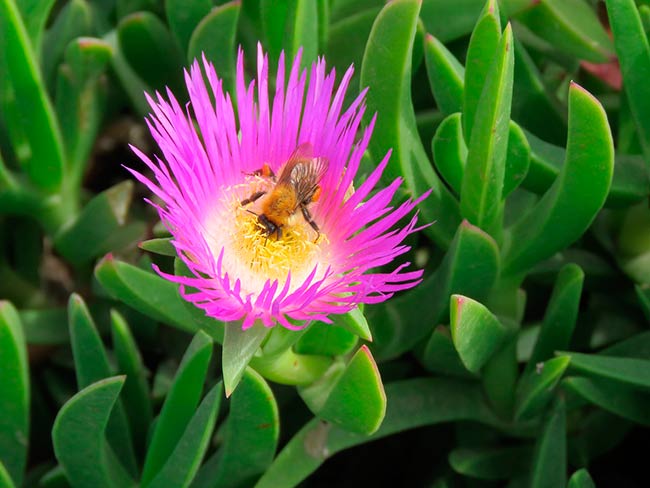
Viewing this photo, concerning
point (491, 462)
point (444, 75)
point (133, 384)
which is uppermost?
point (444, 75)

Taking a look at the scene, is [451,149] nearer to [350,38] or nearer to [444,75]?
[444,75]

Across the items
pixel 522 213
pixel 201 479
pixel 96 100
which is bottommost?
pixel 201 479

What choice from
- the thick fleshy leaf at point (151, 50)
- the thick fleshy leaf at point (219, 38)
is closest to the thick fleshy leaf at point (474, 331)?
the thick fleshy leaf at point (219, 38)

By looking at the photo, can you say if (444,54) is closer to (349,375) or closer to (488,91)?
(488,91)

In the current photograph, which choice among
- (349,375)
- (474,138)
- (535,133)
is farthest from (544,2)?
(349,375)

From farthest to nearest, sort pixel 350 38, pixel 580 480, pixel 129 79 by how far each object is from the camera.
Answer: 1. pixel 129 79
2. pixel 350 38
3. pixel 580 480

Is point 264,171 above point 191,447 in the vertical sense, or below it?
above

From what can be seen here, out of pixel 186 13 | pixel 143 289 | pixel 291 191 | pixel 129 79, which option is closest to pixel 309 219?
pixel 291 191
